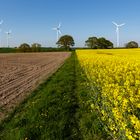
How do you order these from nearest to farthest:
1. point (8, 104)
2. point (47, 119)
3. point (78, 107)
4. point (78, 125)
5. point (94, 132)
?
point (94, 132) < point (78, 125) < point (47, 119) < point (78, 107) < point (8, 104)

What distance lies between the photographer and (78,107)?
12523 millimetres

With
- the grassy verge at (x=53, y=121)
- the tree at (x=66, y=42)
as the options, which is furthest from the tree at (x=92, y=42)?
the grassy verge at (x=53, y=121)

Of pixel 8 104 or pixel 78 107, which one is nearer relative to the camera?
pixel 78 107

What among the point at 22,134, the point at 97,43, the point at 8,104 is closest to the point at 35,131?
the point at 22,134

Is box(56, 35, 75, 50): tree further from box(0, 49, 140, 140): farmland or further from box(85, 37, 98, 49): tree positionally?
box(0, 49, 140, 140): farmland

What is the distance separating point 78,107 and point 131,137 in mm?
7192

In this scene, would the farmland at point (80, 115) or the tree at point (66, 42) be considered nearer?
the farmland at point (80, 115)

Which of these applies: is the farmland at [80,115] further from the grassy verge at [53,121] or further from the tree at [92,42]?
the tree at [92,42]

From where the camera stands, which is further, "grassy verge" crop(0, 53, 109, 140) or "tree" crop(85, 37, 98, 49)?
"tree" crop(85, 37, 98, 49)

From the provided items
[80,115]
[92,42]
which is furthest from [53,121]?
[92,42]

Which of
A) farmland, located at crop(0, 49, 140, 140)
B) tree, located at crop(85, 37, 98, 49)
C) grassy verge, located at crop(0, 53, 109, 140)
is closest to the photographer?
farmland, located at crop(0, 49, 140, 140)

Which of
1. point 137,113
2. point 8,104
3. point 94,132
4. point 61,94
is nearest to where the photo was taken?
point 137,113

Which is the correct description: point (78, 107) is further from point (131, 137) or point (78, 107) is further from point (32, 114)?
point (131, 137)

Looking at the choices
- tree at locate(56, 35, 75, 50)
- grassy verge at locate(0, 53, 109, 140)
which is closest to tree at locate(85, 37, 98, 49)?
tree at locate(56, 35, 75, 50)
